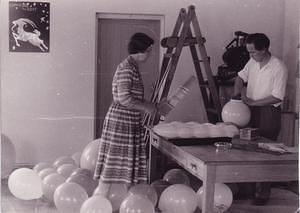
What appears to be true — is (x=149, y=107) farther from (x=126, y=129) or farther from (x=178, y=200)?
(x=178, y=200)

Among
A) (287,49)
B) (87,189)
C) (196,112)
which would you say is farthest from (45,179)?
(287,49)

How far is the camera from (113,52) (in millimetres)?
4340

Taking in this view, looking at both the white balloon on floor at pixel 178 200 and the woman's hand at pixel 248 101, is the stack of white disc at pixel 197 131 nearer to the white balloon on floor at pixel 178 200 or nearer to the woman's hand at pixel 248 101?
the white balloon on floor at pixel 178 200

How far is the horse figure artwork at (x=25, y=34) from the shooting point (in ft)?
11.4

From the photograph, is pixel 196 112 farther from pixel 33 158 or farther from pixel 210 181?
pixel 210 181

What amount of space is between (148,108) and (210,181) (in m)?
0.66

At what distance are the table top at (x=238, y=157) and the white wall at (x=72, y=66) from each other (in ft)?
6.68

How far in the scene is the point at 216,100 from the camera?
3826 mm

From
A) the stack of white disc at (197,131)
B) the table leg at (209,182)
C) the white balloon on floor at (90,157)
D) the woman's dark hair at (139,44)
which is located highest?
the woman's dark hair at (139,44)

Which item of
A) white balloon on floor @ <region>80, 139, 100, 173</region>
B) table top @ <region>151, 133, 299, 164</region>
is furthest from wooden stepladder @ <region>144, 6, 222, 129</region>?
table top @ <region>151, 133, 299, 164</region>

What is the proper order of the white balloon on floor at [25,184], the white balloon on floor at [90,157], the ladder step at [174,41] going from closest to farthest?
the white balloon on floor at [25,184], the white balloon on floor at [90,157], the ladder step at [174,41]

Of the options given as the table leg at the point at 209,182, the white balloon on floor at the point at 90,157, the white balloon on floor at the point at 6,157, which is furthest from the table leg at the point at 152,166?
the table leg at the point at 209,182

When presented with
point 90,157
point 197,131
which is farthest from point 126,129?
point 90,157

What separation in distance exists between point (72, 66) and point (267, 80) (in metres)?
1.85
